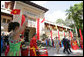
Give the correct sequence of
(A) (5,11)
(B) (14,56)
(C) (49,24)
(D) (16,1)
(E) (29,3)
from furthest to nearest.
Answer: (C) (49,24) → (E) (29,3) → (D) (16,1) → (A) (5,11) → (B) (14,56)

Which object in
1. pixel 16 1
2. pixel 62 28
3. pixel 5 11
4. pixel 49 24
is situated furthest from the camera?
pixel 62 28

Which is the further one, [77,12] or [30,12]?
[77,12]

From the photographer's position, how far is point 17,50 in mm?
1731

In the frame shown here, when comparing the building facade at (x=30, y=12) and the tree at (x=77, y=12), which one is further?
the tree at (x=77, y=12)

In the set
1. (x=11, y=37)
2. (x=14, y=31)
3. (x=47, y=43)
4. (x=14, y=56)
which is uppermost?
(x=14, y=31)

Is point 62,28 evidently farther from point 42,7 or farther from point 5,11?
point 5,11

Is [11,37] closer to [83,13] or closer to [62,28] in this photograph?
[83,13]

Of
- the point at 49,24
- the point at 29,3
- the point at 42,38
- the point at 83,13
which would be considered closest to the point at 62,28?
the point at 49,24

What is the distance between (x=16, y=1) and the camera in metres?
11.3

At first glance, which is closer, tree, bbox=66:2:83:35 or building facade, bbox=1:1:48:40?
building facade, bbox=1:1:48:40

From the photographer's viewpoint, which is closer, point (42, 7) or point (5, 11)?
point (5, 11)

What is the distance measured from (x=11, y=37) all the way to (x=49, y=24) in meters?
14.5

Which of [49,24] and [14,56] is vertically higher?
[49,24]

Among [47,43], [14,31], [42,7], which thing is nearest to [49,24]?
[42,7]
